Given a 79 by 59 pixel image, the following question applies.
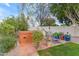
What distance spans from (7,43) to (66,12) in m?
0.48

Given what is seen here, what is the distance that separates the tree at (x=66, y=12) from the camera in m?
1.43

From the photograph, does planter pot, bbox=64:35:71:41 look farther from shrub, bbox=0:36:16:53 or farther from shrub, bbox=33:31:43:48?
shrub, bbox=0:36:16:53

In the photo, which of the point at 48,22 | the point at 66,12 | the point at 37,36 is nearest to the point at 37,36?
the point at 37,36

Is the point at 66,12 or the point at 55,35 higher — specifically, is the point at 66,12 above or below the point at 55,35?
above

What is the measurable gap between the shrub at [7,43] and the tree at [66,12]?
1.18 feet

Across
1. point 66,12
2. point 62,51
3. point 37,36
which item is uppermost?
point 66,12

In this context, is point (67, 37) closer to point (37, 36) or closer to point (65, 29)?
point (65, 29)

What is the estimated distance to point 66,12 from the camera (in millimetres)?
1439

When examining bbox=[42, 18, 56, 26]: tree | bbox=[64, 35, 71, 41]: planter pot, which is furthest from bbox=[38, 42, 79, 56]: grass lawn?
bbox=[42, 18, 56, 26]: tree

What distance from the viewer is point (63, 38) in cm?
144

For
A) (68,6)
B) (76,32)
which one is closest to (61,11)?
(68,6)

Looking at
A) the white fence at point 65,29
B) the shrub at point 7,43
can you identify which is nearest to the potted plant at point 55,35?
the white fence at point 65,29

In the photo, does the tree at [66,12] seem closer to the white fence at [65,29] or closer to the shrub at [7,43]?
the white fence at [65,29]

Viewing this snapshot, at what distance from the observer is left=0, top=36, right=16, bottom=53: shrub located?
142cm
